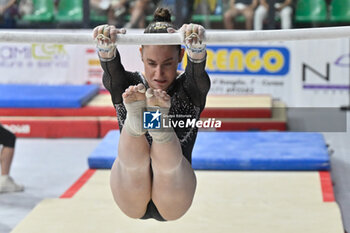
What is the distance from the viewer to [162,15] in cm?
298

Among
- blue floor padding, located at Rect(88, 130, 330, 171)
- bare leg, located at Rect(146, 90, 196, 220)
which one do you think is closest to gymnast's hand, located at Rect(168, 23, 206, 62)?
bare leg, located at Rect(146, 90, 196, 220)

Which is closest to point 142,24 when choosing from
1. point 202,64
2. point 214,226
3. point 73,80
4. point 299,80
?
point 73,80

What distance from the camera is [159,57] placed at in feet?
9.30

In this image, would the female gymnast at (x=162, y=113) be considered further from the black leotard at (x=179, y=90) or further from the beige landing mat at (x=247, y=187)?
the beige landing mat at (x=247, y=187)

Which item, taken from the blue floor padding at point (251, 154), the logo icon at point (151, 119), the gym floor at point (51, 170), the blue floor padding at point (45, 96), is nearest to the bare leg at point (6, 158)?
the gym floor at point (51, 170)

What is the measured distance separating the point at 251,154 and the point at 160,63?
7.51 ft

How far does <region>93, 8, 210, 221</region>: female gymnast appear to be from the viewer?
2.62 metres

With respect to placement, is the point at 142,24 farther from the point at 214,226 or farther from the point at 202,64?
the point at 202,64

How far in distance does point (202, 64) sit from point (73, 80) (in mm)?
5040

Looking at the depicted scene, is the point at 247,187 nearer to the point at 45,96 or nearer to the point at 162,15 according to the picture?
the point at 162,15

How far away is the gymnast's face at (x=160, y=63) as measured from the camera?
2840mm

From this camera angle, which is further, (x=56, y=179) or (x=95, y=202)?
(x=56, y=179)

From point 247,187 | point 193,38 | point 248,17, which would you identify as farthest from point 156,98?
point 248,17

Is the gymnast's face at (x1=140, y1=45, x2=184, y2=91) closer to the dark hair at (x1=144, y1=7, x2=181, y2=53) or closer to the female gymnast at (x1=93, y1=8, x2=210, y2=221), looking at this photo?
the female gymnast at (x1=93, y1=8, x2=210, y2=221)
